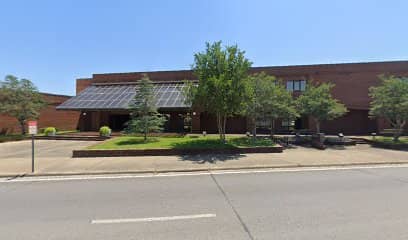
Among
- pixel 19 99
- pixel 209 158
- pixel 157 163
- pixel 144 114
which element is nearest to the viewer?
pixel 157 163

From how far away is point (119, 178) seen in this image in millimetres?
8250

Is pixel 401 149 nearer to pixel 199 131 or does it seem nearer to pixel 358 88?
pixel 358 88

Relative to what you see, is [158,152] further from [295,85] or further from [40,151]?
[295,85]

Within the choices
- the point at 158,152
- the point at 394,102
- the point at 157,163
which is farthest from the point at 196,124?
the point at 394,102

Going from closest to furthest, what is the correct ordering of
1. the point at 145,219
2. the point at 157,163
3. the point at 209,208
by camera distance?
the point at 145,219 < the point at 209,208 < the point at 157,163

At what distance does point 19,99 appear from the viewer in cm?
2231

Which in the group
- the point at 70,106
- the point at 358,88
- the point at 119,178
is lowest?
the point at 119,178

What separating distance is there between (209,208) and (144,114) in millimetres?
12923

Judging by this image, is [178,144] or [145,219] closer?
[145,219]

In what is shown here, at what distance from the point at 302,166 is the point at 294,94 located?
19.1 m

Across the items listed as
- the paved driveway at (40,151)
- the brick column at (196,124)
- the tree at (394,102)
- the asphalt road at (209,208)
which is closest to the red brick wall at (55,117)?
the paved driveway at (40,151)

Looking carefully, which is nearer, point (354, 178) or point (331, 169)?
point (354, 178)

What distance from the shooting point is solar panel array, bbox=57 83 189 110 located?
24.7m

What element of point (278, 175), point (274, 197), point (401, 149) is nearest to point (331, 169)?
point (278, 175)
